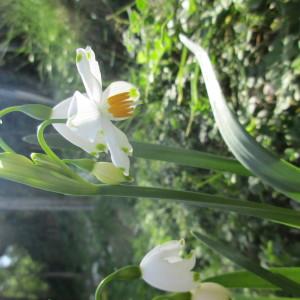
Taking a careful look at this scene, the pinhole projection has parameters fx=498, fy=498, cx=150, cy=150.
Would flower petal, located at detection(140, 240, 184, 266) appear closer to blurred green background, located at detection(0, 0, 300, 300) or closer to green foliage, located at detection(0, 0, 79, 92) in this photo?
blurred green background, located at detection(0, 0, 300, 300)

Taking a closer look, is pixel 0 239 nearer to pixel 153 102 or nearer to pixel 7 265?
pixel 7 265

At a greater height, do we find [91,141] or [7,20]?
[7,20]

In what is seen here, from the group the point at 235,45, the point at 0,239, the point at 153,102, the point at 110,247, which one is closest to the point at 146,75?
the point at 153,102

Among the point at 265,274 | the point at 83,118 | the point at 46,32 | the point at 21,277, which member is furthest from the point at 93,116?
the point at 21,277

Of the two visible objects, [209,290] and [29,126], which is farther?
[29,126]

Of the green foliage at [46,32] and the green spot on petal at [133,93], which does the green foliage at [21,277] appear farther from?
the green spot on petal at [133,93]

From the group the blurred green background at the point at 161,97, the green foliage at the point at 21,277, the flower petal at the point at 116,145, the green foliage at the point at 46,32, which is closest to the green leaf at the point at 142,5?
the blurred green background at the point at 161,97
